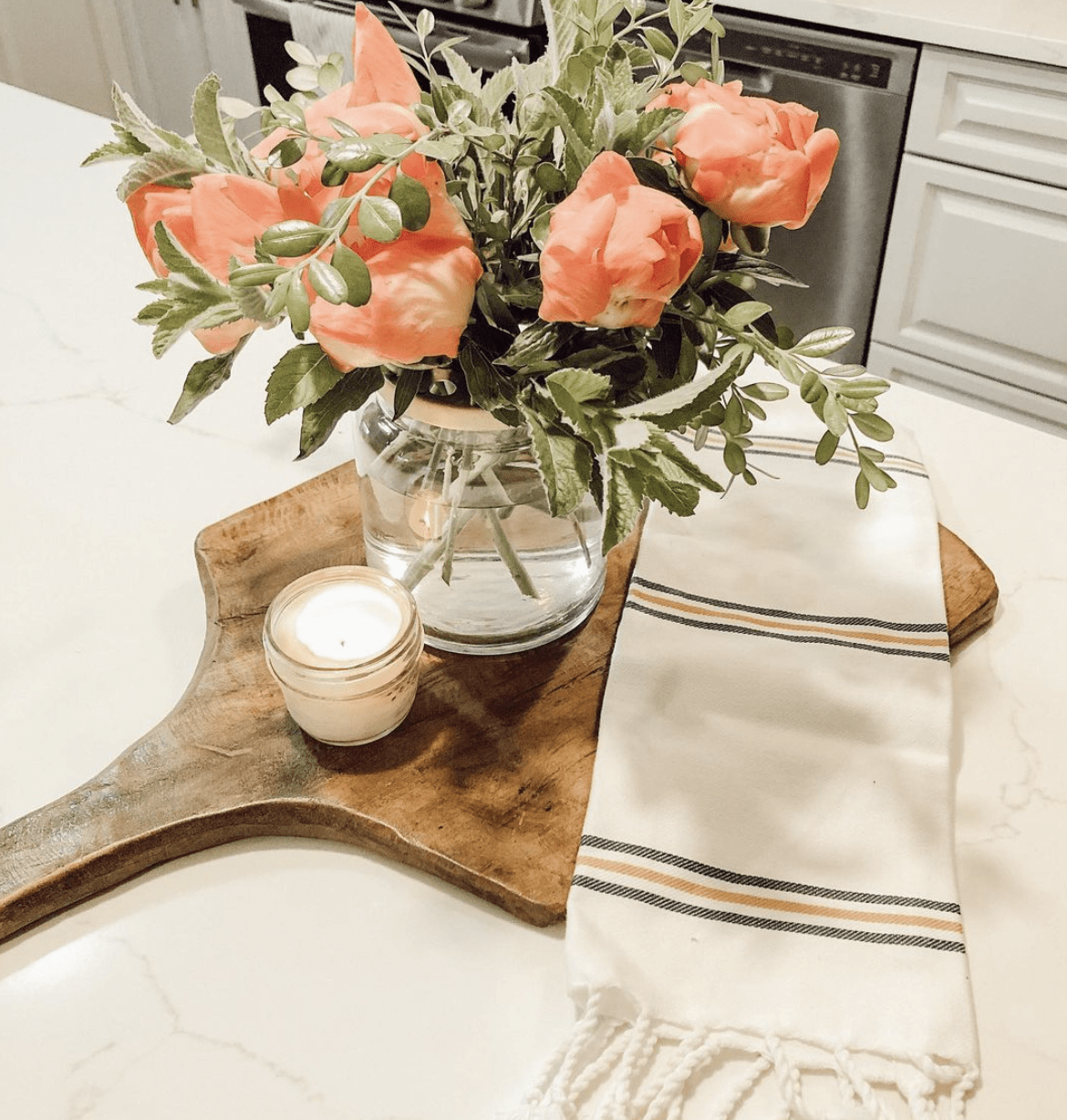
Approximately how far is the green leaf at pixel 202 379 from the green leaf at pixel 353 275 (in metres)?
0.12

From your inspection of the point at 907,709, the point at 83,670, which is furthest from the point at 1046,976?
the point at 83,670

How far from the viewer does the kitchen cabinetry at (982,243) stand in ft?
5.10

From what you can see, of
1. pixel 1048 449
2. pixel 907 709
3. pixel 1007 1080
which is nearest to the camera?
pixel 1007 1080

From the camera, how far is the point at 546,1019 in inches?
20.0

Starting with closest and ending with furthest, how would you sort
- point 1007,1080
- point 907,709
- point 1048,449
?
point 1007,1080, point 907,709, point 1048,449

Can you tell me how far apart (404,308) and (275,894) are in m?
0.32

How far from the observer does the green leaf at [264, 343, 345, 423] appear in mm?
485

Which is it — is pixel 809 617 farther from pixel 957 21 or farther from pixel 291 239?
pixel 957 21

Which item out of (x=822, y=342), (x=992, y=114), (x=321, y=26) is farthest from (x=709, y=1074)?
(x=321, y=26)

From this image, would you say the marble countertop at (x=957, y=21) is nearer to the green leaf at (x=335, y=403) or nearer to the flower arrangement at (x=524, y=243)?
the flower arrangement at (x=524, y=243)

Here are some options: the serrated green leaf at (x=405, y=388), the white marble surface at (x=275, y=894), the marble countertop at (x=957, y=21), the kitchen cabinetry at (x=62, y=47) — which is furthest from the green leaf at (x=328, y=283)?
the kitchen cabinetry at (x=62, y=47)

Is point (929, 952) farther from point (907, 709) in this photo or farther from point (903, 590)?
point (903, 590)

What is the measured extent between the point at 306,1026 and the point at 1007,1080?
329mm

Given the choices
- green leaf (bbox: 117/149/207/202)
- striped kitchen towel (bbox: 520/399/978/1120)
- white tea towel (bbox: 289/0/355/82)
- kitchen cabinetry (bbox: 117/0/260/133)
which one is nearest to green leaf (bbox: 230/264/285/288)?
green leaf (bbox: 117/149/207/202)
